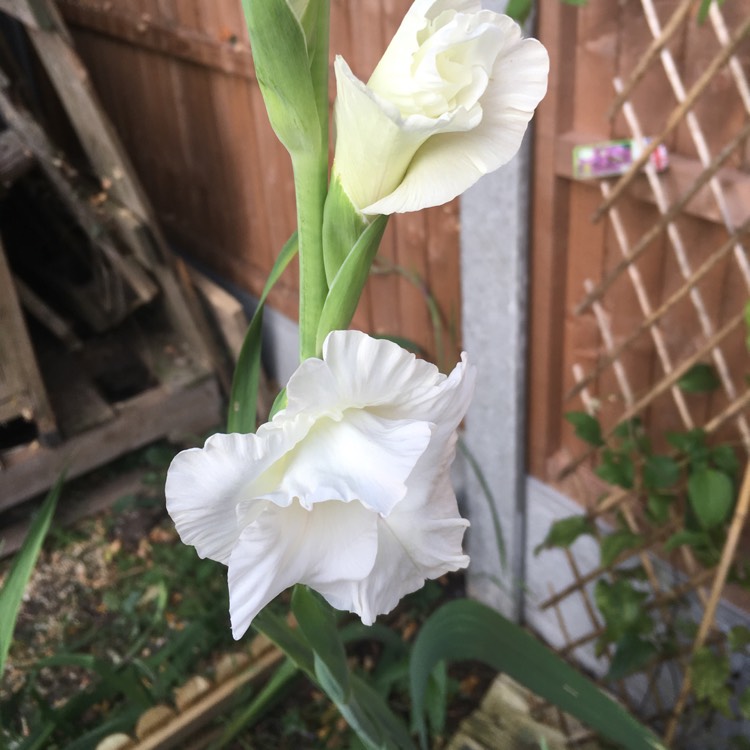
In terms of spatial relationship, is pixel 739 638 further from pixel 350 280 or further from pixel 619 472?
pixel 350 280

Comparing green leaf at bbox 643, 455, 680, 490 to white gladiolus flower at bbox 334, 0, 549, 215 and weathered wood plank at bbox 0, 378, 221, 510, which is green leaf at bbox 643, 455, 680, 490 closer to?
white gladiolus flower at bbox 334, 0, 549, 215

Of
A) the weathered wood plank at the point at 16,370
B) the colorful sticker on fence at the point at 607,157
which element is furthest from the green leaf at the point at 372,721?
the weathered wood plank at the point at 16,370

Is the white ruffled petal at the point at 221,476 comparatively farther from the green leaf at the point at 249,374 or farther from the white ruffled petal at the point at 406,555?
the green leaf at the point at 249,374

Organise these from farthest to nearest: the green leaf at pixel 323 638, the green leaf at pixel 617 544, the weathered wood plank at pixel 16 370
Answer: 1. the weathered wood plank at pixel 16 370
2. the green leaf at pixel 617 544
3. the green leaf at pixel 323 638

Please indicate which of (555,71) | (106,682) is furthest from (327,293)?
(555,71)

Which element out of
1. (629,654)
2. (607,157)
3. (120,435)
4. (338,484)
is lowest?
(120,435)

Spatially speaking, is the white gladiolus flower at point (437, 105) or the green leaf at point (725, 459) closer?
the white gladiolus flower at point (437, 105)

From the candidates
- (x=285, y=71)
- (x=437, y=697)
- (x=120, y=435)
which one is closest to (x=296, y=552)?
(x=285, y=71)
